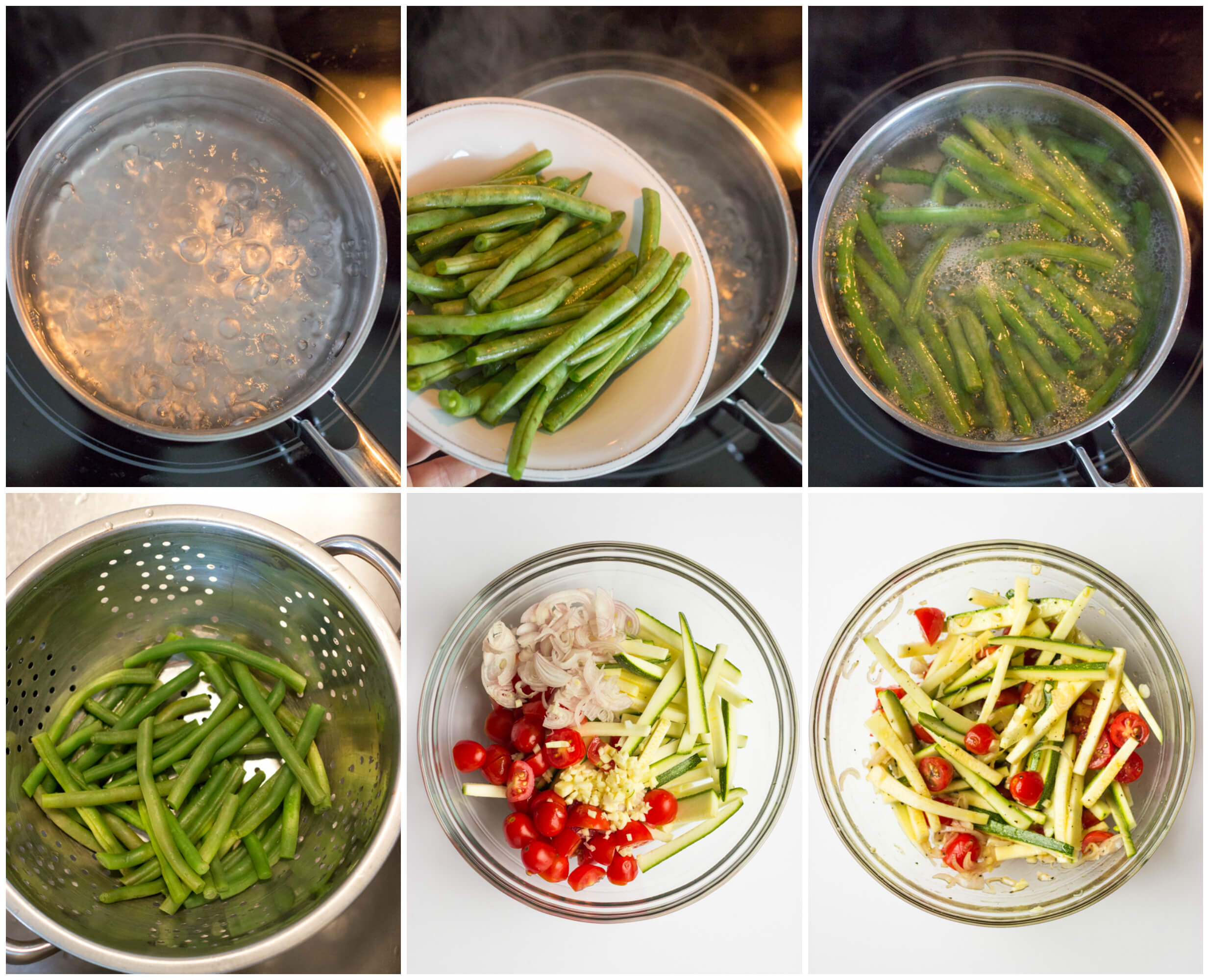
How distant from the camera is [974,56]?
140cm

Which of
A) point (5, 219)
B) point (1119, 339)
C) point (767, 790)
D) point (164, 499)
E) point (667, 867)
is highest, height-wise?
point (5, 219)

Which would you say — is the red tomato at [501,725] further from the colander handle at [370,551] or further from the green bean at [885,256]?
the green bean at [885,256]

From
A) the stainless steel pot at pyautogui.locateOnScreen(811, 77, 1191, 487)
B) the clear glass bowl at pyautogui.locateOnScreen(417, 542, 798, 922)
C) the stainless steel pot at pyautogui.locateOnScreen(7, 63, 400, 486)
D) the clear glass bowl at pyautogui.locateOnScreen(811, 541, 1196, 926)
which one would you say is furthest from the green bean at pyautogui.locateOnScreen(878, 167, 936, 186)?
the stainless steel pot at pyautogui.locateOnScreen(7, 63, 400, 486)

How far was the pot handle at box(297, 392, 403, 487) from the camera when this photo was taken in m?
1.31

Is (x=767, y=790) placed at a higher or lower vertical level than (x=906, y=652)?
lower

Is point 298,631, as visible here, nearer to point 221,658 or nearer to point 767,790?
point 221,658

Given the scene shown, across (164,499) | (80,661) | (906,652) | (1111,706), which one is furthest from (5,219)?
(1111,706)

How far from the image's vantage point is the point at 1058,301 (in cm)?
128

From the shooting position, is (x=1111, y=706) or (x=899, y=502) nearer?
(x=1111, y=706)

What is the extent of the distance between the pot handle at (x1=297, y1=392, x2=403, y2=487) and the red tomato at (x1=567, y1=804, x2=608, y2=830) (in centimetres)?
59

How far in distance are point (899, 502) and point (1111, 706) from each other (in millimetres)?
452

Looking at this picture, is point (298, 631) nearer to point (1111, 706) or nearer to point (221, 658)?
point (221, 658)

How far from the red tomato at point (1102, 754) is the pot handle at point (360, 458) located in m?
1.20

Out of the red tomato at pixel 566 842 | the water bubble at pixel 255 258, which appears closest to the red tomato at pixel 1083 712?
the red tomato at pixel 566 842
